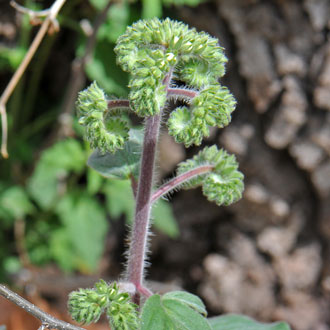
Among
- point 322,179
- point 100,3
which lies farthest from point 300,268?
point 100,3

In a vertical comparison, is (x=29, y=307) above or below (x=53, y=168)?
above

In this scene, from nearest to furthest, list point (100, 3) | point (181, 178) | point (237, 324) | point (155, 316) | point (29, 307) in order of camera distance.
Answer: point (29, 307)
point (155, 316)
point (181, 178)
point (237, 324)
point (100, 3)

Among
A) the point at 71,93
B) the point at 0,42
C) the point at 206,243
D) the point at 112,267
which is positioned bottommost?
the point at 112,267

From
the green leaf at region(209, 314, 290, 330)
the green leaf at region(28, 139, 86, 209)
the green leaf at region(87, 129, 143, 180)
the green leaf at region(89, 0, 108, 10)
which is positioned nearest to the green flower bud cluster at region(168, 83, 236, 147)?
the green leaf at region(87, 129, 143, 180)

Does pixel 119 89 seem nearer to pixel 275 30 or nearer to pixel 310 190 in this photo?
pixel 275 30

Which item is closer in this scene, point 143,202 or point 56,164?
point 143,202

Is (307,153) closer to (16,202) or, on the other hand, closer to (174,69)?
(16,202)

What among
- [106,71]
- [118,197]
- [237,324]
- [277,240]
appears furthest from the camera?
[277,240]

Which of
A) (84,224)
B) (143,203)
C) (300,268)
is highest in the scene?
(143,203)

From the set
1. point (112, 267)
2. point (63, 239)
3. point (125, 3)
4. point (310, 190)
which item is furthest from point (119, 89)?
point (112, 267)
